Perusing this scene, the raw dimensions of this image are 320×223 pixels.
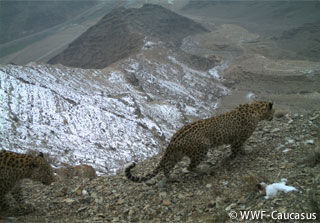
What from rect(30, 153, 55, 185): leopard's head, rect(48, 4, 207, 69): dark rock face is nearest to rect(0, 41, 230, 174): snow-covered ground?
rect(30, 153, 55, 185): leopard's head

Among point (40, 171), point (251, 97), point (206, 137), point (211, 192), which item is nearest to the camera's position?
point (211, 192)

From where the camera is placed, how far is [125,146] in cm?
1352

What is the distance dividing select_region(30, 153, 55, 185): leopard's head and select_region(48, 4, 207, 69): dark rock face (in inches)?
1077

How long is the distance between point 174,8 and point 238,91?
5094 cm

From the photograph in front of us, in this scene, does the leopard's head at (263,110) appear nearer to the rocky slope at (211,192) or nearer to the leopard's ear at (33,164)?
the rocky slope at (211,192)

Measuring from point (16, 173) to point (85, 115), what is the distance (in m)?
9.49

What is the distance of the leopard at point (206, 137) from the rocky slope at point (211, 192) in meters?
0.43

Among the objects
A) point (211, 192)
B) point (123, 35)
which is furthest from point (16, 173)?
point (123, 35)

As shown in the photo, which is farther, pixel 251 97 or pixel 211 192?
pixel 251 97

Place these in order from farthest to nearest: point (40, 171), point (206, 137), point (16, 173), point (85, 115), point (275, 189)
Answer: point (85, 115), point (206, 137), point (40, 171), point (16, 173), point (275, 189)

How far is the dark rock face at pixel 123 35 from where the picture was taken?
3769cm

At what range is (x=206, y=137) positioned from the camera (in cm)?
638

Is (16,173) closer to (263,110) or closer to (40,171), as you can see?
(40,171)

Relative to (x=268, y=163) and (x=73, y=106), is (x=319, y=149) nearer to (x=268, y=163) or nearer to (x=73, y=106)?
(x=268, y=163)
